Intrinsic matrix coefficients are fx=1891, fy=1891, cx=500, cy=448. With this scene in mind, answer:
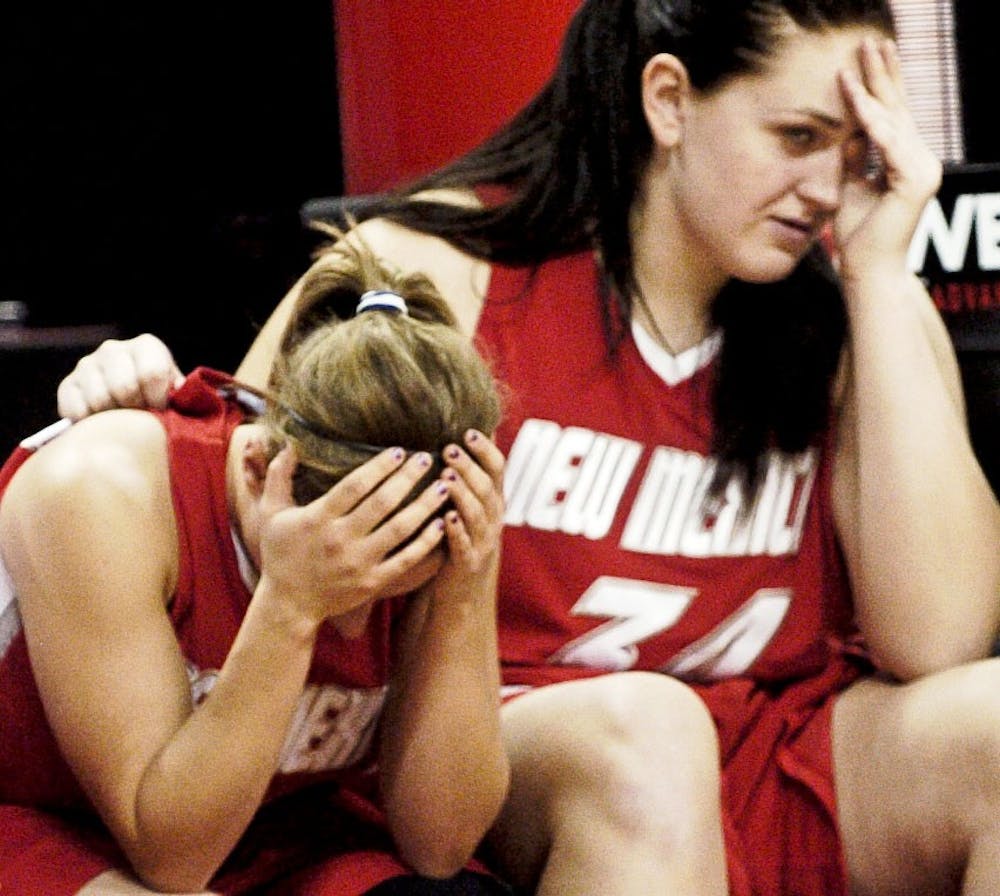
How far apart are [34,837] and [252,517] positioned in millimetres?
271

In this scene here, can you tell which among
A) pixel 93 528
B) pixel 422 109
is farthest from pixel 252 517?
pixel 422 109

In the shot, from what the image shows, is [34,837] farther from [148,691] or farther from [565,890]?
[565,890]

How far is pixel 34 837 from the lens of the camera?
1.31m

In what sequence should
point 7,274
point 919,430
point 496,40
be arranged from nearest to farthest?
point 919,430
point 496,40
point 7,274

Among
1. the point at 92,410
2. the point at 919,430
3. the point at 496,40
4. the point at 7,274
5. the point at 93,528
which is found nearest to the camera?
the point at 93,528

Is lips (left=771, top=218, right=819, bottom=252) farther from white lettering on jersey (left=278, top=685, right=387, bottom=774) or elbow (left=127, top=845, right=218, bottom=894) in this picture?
elbow (left=127, top=845, right=218, bottom=894)

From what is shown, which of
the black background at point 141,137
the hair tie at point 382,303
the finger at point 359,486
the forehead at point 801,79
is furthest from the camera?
the black background at point 141,137

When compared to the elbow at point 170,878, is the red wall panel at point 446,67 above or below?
above

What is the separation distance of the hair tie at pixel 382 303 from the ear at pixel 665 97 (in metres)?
0.37

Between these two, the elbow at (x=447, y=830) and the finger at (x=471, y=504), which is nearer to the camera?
the finger at (x=471, y=504)

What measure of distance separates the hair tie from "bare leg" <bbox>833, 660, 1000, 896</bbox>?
1.67 ft

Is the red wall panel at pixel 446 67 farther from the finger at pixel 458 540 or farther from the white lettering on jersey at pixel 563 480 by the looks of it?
the finger at pixel 458 540

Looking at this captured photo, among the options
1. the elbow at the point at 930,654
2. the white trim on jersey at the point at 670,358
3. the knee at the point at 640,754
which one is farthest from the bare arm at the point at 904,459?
the knee at the point at 640,754

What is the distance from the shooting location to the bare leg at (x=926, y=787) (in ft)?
4.44
